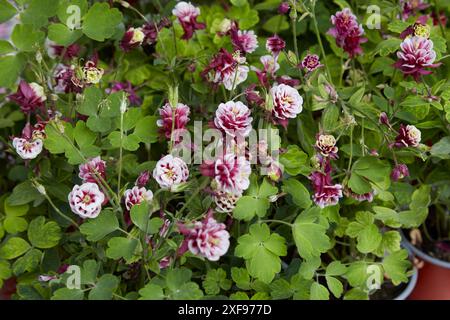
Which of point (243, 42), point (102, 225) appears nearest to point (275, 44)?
point (243, 42)

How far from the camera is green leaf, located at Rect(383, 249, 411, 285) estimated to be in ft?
3.18

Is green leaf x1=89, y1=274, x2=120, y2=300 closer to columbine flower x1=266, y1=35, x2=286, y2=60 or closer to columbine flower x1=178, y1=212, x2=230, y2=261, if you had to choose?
columbine flower x1=178, y1=212, x2=230, y2=261

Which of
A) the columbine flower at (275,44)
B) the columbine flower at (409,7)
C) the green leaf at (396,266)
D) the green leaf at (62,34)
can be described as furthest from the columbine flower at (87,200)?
the columbine flower at (409,7)

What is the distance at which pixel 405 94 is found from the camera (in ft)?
3.25

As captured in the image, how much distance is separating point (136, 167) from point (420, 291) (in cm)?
58

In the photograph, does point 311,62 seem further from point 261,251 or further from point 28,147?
point 28,147

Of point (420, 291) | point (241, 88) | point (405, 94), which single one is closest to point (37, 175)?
point (241, 88)

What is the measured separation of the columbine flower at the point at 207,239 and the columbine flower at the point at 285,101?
0.19 meters

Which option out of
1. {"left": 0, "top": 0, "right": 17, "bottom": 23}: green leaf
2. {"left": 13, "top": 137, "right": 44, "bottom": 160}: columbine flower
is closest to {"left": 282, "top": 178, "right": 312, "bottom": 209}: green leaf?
{"left": 13, "top": 137, "right": 44, "bottom": 160}: columbine flower

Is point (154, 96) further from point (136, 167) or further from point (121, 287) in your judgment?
point (121, 287)

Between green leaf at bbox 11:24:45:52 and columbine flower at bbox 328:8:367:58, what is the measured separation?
1.47 ft

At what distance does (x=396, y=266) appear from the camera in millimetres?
978

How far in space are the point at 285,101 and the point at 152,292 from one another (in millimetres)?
306

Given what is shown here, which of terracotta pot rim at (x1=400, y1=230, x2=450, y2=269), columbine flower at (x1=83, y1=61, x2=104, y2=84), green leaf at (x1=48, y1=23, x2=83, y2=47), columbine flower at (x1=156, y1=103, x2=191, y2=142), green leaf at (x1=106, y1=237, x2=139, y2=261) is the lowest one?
terracotta pot rim at (x1=400, y1=230, x2=450, y2=269)
